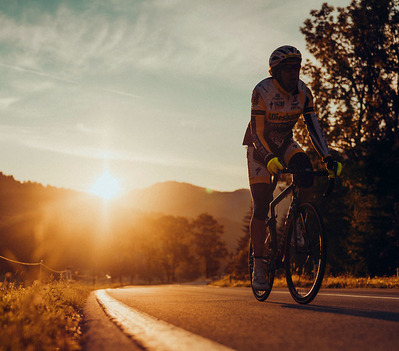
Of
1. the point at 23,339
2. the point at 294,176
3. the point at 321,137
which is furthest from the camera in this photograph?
the point at 321,137

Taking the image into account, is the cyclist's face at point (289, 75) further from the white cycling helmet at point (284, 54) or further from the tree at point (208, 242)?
the tree at point (208, 242)

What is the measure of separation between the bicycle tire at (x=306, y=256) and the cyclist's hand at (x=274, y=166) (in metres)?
0.49

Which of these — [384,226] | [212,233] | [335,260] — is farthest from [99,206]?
[384,226]

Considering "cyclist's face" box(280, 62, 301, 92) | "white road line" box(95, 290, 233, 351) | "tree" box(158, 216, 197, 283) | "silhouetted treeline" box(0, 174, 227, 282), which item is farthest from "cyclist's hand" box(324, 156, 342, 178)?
"tree" box(158, 216, 197, 283)

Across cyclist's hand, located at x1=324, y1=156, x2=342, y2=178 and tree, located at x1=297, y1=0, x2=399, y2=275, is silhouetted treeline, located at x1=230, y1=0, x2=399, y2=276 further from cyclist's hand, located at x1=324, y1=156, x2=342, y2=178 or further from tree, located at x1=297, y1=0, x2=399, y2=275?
cyclist's hand, located at x1=324, y1=156, x2=342, y2=178

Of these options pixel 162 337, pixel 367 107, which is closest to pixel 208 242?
pixel 367 107

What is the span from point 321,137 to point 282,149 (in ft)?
1.50

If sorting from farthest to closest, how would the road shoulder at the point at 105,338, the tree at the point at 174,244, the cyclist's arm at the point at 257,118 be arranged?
1. the tree at the point at 174,244
2. the cyclist's arm at the point at 257,118
3. the road shoulder at the point at 105,338

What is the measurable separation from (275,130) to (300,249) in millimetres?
1448

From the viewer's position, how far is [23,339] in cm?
247

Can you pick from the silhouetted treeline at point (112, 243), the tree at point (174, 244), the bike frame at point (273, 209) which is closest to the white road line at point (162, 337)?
the bike frame at point (273, 209)

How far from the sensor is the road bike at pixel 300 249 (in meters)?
4.62

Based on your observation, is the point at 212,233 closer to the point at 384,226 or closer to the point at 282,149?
the point at 384,226

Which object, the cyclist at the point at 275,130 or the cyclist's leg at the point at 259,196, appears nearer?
the cyclist at the point at 275,130
